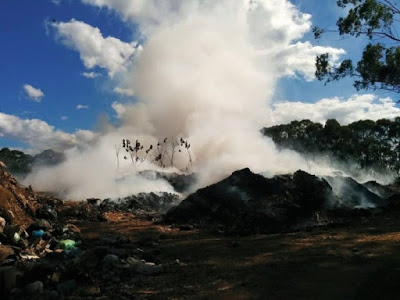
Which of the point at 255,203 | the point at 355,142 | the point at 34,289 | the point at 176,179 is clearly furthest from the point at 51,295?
the point at 355,142

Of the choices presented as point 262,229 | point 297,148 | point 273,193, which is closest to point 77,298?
point 262,229

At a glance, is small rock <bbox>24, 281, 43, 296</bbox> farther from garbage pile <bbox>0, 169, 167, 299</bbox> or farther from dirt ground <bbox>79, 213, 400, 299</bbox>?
dirt ground <bbox>79, 213, 400, 299</bbox>

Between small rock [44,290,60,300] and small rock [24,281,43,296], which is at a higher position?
small rock [24,281,43,296]

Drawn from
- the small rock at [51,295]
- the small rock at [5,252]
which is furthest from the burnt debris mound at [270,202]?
the small rock at [51,295]

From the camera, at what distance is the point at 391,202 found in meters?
18.6

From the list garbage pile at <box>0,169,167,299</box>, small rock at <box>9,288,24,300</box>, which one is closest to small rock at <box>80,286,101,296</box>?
garbage pile at <box>0,169,167,299</box>

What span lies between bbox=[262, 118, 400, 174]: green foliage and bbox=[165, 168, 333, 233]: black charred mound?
3518 cm

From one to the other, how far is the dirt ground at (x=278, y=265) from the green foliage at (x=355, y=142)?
41.3m

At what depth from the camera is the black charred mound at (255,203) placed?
16797 mm

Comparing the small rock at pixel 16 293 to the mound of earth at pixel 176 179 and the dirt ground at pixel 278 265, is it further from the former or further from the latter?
the mound of earth at pixel 176 179

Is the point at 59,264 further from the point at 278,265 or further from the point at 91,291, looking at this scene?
the point at 278,265

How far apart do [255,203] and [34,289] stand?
1155 centimetres

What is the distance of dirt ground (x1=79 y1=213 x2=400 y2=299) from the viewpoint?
24.5 ft

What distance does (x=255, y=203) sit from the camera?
18.0 m
